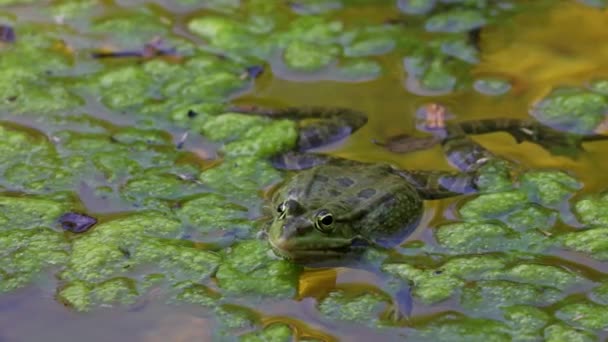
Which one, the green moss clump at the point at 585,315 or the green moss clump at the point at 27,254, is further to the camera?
the green moss clump at the point at 27,254

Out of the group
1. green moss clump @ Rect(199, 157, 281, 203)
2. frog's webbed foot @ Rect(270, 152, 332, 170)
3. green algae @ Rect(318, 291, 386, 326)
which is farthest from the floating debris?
green algae @ Rect(318, 291, 386, 326)

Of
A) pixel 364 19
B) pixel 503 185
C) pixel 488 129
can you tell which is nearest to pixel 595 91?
pixel 488 129

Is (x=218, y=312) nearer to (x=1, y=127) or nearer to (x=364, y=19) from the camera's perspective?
(x=1, y=127)

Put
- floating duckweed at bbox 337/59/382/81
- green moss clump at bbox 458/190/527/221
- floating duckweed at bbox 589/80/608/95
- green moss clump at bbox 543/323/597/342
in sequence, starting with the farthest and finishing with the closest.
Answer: floating duckweed at bbox 337/59/382/81 → floating duckweed at bbox 589/80/608/95 → green moss clump at bbox 458/190/527/221 → green moss clump at bbox 543/323/597/342

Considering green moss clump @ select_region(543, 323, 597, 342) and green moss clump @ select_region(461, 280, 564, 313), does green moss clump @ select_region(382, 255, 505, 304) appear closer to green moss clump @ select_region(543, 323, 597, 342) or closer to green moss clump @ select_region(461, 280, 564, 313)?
green moss clump @ select_region(461, 280, 564, 313)

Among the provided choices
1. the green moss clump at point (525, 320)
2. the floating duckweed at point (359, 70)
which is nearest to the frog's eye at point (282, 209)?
the green moss clump at point (525, 320)

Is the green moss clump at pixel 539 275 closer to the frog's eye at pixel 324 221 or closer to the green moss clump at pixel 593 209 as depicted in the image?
the green moss clump at pixel 593 209

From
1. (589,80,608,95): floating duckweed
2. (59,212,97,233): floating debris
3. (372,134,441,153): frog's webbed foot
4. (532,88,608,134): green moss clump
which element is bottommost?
(59,212,97,233): floating debris
